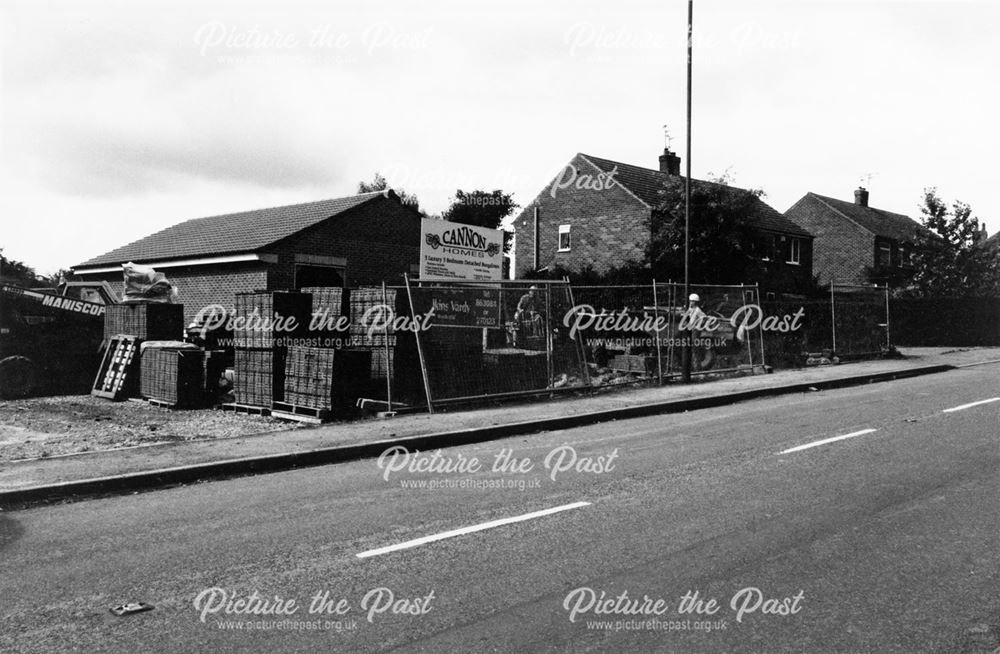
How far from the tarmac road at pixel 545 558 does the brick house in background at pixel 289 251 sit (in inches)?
758

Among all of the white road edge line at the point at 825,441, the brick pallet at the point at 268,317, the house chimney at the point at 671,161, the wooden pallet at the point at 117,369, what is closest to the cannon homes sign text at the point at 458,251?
the brick pallet at the point at 268,317

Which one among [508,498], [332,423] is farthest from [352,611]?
[332,423]

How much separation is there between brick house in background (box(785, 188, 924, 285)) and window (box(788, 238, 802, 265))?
7.36 m

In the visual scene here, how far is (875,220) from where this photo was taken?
55.0 metres

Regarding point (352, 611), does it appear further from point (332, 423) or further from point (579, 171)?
point (579, 171)

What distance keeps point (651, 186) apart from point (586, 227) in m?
3.77

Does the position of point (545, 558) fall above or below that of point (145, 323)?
below

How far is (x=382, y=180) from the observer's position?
67250mm

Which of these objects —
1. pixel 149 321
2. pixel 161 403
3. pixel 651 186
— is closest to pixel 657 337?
pixel 161 403

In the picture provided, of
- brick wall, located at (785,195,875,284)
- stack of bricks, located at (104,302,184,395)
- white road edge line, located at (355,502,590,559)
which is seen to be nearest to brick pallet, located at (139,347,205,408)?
stack of bricks, located at (104,302,184,395)

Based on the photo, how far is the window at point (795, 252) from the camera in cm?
4406

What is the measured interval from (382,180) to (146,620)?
6483 cm

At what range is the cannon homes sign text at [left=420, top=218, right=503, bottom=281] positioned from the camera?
50.1 ft

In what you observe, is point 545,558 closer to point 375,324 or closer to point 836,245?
point 375,324
